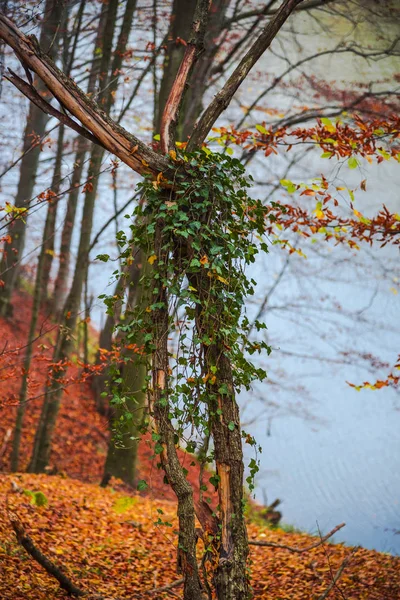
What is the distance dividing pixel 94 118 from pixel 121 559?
3.19 meters

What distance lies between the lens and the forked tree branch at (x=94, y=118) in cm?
311

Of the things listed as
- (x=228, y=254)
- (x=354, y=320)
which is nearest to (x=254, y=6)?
(x=354, y=320)

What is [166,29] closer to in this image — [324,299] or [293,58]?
[293,58]

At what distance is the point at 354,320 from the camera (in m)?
9.26

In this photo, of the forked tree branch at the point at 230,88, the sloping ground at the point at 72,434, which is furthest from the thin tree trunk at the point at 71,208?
the forked tree branch at the point at 230,88

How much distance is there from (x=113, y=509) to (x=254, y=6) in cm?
652

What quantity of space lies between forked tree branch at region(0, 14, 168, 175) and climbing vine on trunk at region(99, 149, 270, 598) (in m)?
0.11

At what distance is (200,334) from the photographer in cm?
297

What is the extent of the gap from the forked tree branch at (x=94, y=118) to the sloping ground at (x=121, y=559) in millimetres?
1994

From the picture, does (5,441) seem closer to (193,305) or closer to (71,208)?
(193,305)

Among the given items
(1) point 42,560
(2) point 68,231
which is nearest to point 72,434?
(2) point 68,231

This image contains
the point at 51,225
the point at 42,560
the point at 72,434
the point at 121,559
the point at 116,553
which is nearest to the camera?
the point at 42,560

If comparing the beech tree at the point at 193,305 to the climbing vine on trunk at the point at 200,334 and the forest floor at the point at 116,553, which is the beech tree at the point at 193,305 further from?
the forest floor at the point at 116,553

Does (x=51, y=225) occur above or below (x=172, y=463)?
above
